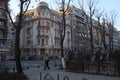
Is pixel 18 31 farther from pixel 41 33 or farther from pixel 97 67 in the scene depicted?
pixel 41 33

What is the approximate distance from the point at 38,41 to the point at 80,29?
104 feet

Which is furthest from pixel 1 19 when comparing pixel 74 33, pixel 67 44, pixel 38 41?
pixel 74 33

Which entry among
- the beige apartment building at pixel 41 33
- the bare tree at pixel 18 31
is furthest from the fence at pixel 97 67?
the beige apartment building at pixel 41 33

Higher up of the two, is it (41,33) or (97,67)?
(41,33)

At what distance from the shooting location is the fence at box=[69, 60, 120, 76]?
64.0 ft

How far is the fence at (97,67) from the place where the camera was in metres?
19.5

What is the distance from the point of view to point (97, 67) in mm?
20812

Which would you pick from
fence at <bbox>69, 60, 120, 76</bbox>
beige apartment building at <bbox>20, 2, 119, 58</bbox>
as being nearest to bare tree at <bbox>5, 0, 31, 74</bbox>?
fence at <bbox>69, 60, 120, 76</bbox>

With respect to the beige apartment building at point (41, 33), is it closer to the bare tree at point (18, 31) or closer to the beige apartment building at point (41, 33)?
the beige apartment building at point (41, 33)

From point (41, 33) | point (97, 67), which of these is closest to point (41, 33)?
point (41, 33)

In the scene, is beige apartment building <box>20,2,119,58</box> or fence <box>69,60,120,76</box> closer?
fence <box>69,60,120,76</box>

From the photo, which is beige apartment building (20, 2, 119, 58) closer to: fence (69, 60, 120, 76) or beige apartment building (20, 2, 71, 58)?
beige apartment building (20, 2, 71, 58)

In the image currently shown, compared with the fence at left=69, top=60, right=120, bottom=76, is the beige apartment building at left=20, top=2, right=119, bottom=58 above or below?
above

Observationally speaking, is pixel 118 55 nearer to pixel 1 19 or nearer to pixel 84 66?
pixel 84 66
